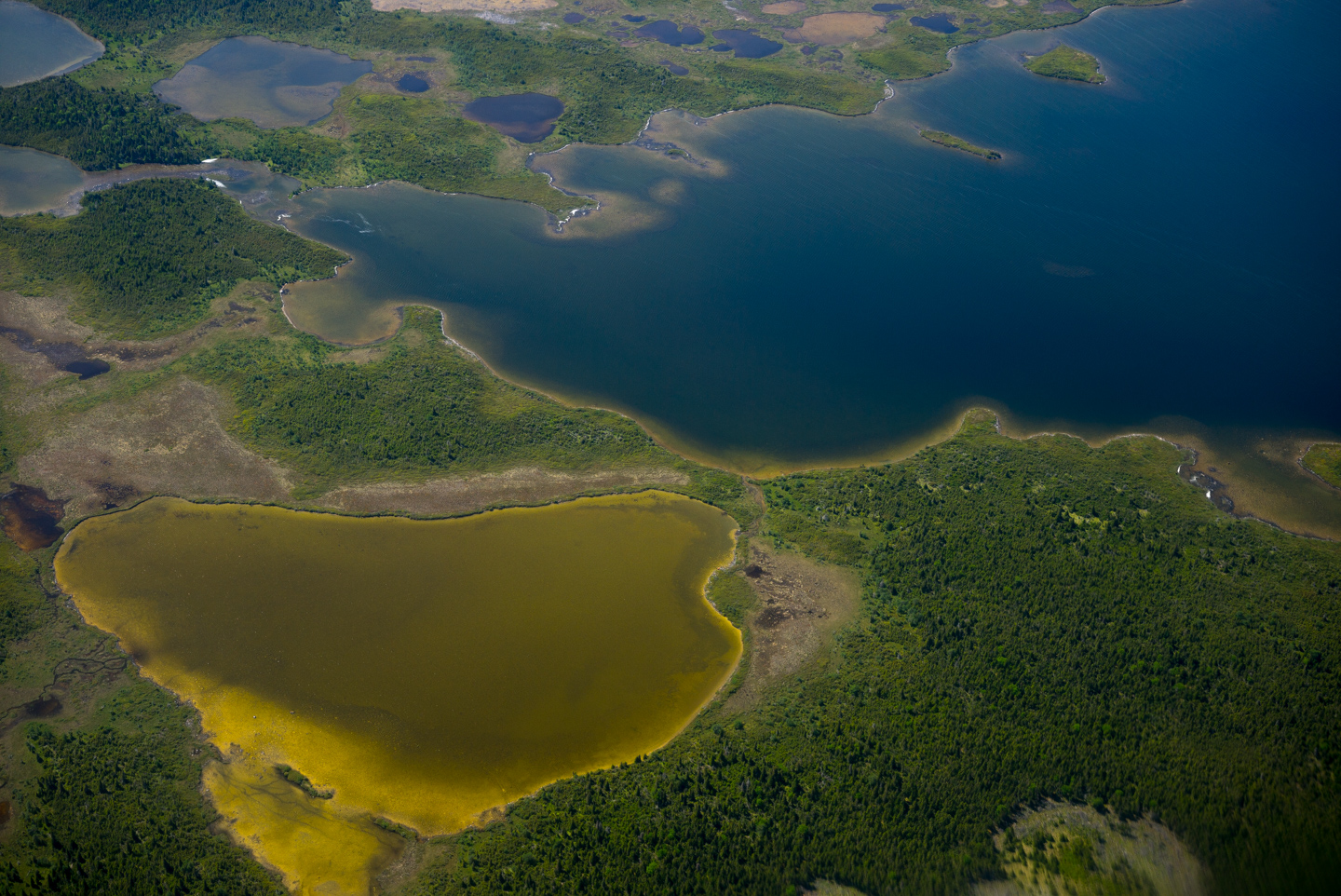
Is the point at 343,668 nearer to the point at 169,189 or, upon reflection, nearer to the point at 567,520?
the point at 567,520

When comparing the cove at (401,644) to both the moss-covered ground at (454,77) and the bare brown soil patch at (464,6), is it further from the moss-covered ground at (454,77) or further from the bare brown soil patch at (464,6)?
the bare brown soil patch at (464,6)

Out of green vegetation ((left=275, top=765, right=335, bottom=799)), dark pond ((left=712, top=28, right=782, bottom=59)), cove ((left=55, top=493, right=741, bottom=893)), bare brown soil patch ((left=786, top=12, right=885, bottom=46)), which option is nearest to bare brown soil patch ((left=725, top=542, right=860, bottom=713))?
cove ((left=55, top=493, right=741, bottom=893))

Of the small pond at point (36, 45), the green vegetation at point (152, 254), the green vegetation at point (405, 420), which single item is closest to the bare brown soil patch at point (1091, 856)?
the green vegetation at point (405, 420)

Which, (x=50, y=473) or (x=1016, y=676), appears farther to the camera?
(x=50, y=473)

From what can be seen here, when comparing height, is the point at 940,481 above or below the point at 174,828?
above

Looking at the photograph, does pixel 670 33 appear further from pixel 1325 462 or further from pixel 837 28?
pixel 1325 462

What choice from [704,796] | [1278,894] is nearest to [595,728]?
[704,796]

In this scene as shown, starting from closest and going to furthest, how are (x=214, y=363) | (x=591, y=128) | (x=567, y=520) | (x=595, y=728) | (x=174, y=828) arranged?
1. (x=174, y=828)
2. (x=595, y=728)
3. (x=567, y=520)
4. (x=214, y=363)
5. (x=591, y=128)
